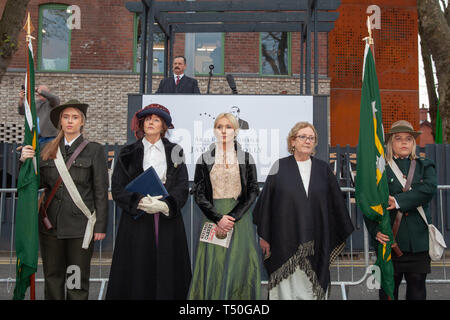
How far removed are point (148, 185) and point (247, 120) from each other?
236cm

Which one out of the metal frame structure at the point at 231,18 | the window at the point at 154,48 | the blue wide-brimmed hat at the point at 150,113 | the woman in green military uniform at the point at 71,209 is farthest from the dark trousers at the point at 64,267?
the window at the point at 154,48

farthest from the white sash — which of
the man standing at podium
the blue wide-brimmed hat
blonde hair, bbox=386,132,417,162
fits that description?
the man standing at podium

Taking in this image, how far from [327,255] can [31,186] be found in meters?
2.74

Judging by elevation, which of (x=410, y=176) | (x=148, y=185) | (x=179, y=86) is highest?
(x=179, y=86)

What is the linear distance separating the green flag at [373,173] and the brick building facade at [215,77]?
12.0m

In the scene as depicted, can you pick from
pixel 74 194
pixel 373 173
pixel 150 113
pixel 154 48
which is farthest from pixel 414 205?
pixel 154 48

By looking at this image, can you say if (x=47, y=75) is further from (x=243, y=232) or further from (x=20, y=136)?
(x=243, y=232)

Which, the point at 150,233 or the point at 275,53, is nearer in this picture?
the point at 150,233

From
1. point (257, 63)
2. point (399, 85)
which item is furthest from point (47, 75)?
point (399, 85)

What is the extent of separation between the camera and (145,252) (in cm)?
403

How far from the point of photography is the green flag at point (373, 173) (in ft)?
14.0

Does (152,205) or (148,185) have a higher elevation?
(148,185)

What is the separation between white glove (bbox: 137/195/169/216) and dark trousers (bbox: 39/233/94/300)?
0.74 metres

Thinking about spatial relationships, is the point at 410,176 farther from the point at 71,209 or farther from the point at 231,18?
the point at 231,18
